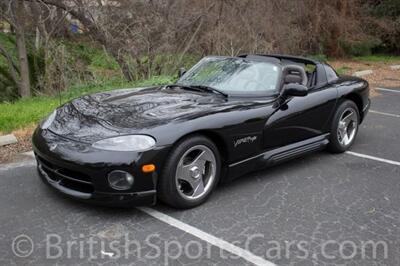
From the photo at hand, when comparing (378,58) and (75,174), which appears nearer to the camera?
(75,174)

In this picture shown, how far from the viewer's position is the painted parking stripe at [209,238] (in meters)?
3.06

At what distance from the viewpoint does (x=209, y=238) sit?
10.9ft

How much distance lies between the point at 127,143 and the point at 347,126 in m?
3.23

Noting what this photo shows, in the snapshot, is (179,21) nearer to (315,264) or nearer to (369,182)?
(369,182)

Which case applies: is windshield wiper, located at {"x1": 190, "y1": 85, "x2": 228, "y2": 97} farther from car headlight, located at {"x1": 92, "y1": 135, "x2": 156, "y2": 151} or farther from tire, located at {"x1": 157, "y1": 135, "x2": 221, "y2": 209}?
car headlight, located at {"x1": 92, "y1": 135, "x2": 156, "y2": 151}

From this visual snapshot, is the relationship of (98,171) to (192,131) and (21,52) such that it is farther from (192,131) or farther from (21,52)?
(21,52)

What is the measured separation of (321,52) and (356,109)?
33.1 ft

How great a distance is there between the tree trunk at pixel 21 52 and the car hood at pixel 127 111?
6.49m

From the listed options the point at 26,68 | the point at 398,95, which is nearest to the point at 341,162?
the point at 398,95

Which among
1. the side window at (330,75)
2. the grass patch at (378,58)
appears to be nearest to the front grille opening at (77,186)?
the side window at (330,75)

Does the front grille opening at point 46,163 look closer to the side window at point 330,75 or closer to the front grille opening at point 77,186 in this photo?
the front grille opening at point 77,186

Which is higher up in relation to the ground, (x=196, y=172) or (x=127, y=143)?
(x=127, y=143)

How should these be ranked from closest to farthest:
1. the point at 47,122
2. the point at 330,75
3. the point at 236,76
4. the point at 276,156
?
the point at 47,122
the point at 276,156
the point at 236,76
the point at 330,75

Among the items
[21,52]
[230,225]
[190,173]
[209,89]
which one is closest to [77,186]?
[190,173]
